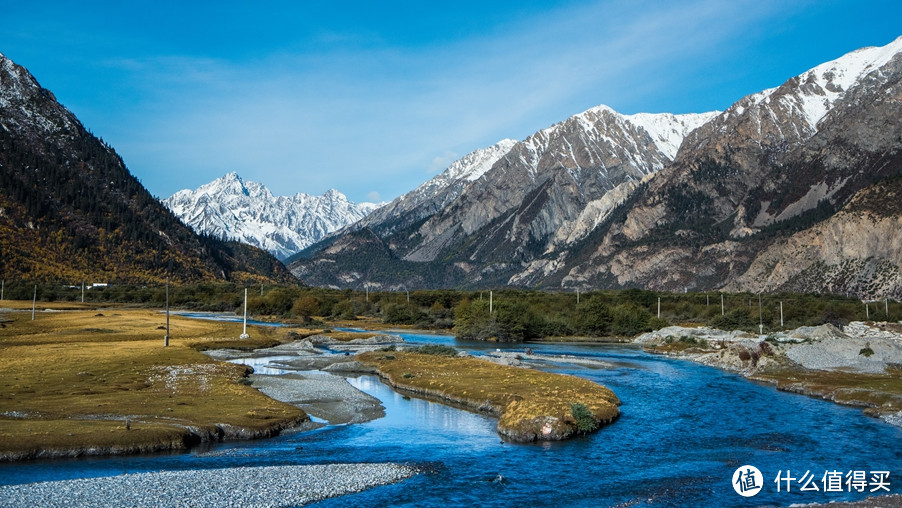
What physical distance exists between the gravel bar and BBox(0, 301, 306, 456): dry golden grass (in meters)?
7.90

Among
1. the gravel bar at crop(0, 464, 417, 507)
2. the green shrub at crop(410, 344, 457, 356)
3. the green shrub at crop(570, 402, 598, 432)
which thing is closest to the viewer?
the gravel bar at crop(0, 464, 417, 507)

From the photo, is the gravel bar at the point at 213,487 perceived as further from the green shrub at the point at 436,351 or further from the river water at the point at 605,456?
the green shrub at the point at 436,351

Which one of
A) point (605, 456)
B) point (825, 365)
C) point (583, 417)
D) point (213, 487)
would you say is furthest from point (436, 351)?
point (213, 487)

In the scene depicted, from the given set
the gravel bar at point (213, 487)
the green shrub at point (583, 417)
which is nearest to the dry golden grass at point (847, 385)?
the green shrub at point (583, 417)

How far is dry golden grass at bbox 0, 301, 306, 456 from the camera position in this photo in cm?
4256

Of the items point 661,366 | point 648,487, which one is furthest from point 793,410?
point 661,366

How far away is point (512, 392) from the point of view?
64312mm

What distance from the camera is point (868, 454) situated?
1687 inches

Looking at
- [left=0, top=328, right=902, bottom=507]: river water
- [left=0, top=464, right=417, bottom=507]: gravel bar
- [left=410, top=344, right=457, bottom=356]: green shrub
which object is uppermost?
[left=410, top=344, right=457, bottom=356]: green shrub

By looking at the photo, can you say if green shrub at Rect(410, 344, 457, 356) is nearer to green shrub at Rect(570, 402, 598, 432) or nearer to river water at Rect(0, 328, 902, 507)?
river water at Rect(0, 328, 902, 507)

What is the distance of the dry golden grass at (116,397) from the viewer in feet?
140

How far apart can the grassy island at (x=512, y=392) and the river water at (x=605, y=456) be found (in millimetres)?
1505

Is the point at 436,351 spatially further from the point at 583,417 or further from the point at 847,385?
the point at 583,417

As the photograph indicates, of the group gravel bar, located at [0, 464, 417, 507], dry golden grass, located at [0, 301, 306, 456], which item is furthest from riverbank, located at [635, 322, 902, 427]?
dry golden grass, located at [0, 301, 306, 456]
